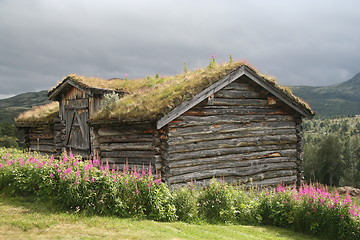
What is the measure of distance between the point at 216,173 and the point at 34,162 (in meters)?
6.29

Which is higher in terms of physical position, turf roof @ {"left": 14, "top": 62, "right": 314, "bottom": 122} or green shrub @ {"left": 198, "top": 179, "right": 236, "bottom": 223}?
turf roof @ {"left": 14, "top": 62, "right": 314, "bottom": 122}

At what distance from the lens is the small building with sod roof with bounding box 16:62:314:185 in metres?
11.5

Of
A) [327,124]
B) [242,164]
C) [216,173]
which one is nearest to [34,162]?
[216,173]

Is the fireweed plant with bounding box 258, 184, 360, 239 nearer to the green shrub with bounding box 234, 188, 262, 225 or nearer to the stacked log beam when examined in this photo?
the green shrub with bounding box 234, 188, 262, 225

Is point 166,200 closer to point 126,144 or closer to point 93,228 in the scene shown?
point 93,228

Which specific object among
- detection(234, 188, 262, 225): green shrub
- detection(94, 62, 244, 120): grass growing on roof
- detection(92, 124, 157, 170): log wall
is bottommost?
detection(234, 188, 262, 225): green shrub

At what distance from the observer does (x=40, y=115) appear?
68.4 ft

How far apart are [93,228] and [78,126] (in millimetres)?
10207

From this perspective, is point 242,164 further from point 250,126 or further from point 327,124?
point 327,124

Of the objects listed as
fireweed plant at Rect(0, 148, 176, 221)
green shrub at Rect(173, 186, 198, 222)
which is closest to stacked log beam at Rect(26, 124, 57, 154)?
fireweed plant at Rect(0, 148, 176, 221)

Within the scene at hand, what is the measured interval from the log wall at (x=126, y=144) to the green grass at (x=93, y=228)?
353 cm

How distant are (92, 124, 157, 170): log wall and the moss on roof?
22.2 feet

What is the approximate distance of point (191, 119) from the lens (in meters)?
12.0

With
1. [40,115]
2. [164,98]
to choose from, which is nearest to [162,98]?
[164,98]
